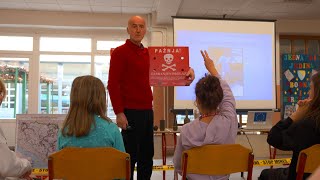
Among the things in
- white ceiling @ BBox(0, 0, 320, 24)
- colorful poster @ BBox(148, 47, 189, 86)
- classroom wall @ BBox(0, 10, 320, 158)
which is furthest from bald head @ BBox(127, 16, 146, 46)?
classroom wall @ BBox(0, 10, 320, 158)

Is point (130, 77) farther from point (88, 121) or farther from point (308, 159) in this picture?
point (308, 159)

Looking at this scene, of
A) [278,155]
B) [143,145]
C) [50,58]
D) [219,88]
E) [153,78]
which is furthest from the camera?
[50,58]

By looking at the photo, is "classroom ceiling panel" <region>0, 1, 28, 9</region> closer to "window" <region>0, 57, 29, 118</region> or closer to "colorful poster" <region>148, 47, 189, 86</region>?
"window" <region>0, 57, 29, 118</region>

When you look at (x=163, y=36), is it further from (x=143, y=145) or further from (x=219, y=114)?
(x=219, y=114)

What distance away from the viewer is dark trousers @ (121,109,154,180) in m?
2.43

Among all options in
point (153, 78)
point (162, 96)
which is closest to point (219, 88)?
point (153, 78)

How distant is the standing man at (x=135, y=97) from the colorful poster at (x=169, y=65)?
3.44 feet

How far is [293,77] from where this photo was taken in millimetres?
7051

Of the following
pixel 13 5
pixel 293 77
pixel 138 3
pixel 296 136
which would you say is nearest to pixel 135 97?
pixel 296 136

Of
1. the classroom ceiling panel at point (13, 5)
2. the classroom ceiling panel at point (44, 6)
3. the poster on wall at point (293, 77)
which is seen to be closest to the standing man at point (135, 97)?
the classroom ceiling panel at point (44, 6)

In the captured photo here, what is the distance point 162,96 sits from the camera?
6.91 m

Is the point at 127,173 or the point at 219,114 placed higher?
the point at 219,114

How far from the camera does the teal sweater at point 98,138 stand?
1759 mm

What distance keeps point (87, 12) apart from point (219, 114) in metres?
5.67
